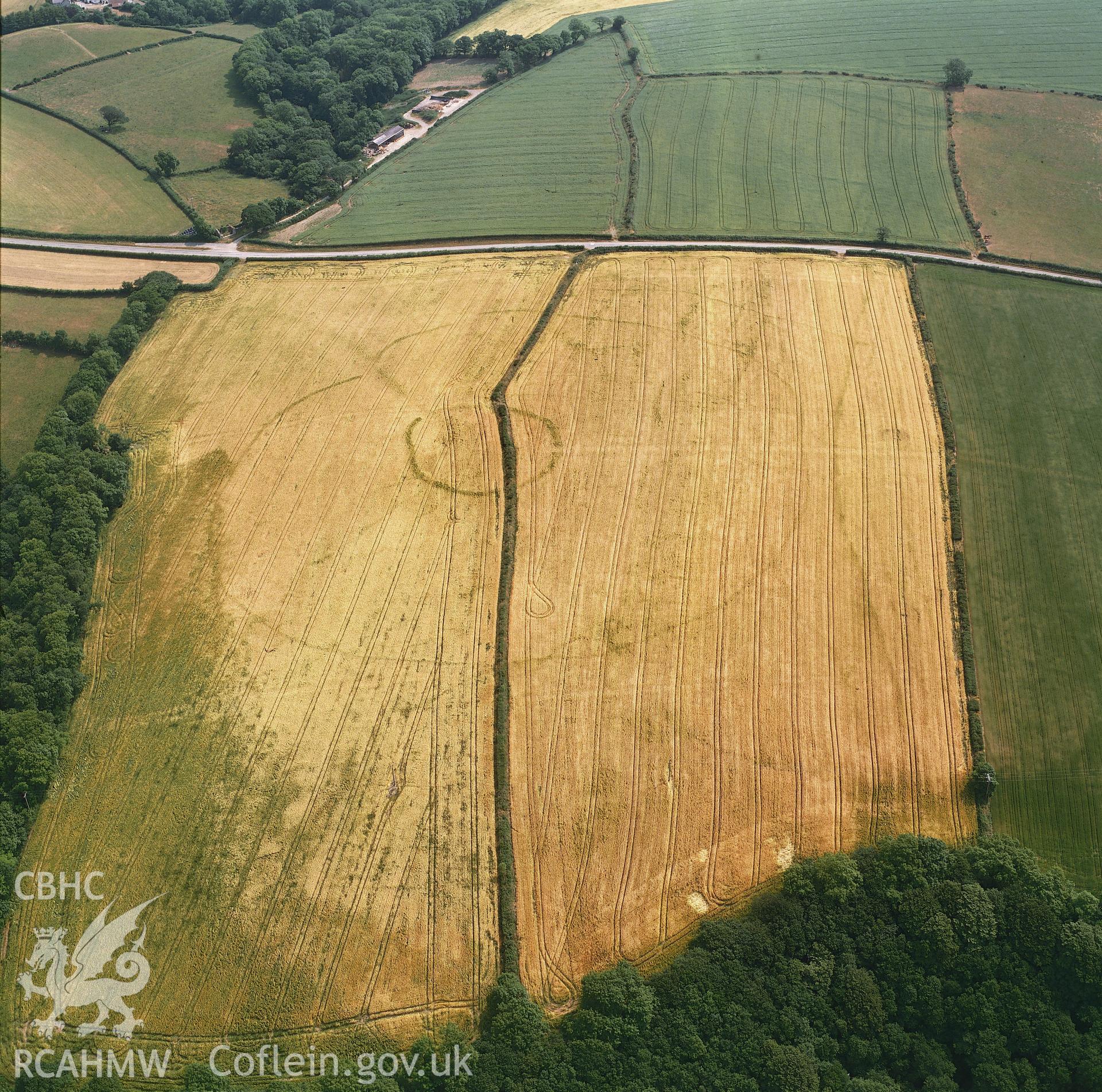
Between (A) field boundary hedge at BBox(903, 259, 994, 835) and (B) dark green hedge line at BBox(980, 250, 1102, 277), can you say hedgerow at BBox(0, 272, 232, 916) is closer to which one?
(A) field boundary hedge at BBox(903, 259, 994, 835)

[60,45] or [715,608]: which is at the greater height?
[60,45]

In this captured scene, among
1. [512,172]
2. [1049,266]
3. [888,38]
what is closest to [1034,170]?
[1049,266]

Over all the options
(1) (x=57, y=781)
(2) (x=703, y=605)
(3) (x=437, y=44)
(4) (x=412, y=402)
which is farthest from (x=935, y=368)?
(3) (x=437, y=44)

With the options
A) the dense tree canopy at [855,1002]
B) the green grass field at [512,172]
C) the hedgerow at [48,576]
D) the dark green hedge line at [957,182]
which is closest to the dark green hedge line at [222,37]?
the green grass field at [512,172]

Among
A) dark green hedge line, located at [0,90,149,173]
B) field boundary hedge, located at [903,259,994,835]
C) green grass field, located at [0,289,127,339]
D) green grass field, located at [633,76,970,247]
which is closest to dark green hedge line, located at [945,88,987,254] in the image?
green grass field, located at [633,76,970,247]

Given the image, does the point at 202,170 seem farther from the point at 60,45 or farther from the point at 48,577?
the point at 48,577

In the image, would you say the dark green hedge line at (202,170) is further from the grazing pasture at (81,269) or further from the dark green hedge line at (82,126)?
the grazing pasture at (81,269)
